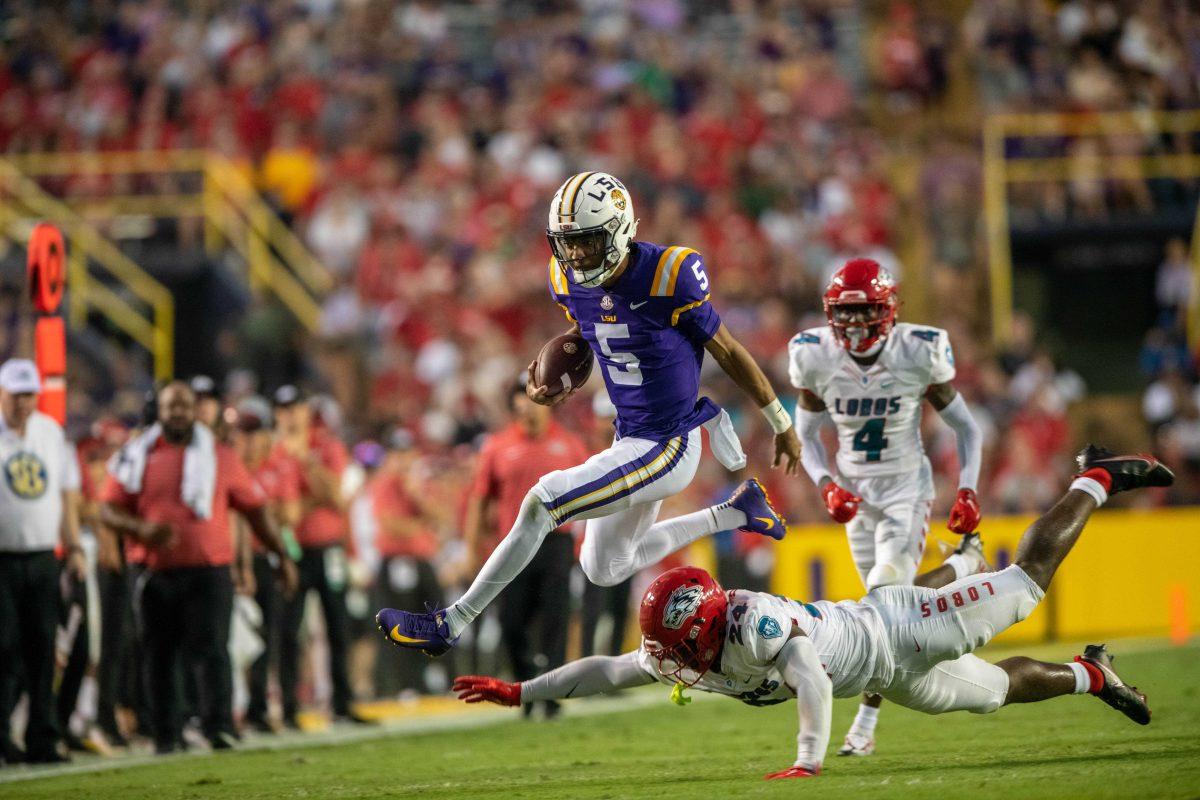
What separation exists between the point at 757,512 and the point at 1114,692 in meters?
1.73

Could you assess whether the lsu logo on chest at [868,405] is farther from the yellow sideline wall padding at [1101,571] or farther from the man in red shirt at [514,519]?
the yellow sideline wall padding at [1101,571]

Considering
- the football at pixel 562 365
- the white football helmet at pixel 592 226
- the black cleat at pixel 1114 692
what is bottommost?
the black cleat at pixel 1114 692

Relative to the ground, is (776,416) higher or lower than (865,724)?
higher

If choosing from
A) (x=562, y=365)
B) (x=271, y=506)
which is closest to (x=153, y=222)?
(x=271, y=506)

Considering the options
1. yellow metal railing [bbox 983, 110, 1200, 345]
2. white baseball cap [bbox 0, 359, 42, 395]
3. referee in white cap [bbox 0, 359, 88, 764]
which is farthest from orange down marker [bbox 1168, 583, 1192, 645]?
white baseball cap [bbox 0, 359, 42, 395]

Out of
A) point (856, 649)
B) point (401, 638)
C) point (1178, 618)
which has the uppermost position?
point (401, 638)

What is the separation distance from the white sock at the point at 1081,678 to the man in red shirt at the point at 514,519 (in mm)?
4433

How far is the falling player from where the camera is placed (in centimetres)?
755

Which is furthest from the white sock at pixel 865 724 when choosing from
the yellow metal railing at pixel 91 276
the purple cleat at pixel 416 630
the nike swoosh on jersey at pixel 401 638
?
the yellow metal railing at pixel 91 276

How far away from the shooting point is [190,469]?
10180 mm

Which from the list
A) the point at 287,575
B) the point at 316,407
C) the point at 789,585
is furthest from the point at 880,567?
the point at 789,585

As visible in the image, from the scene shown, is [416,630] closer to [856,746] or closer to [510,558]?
[510,558]

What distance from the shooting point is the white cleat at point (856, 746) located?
27.1 feet

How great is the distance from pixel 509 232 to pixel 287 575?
7.68 m
